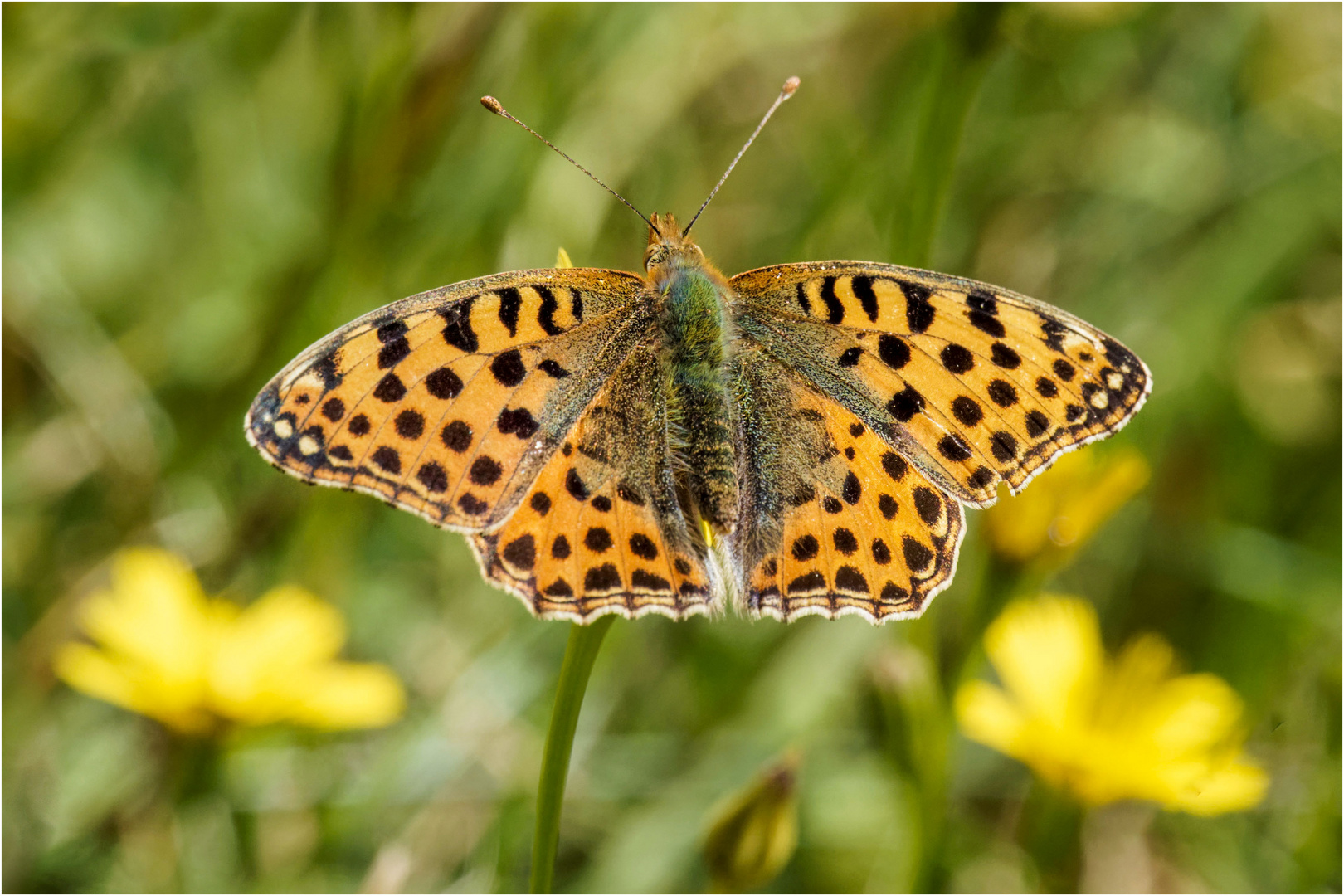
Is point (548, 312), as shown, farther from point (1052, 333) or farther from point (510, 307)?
point (1052, 333)

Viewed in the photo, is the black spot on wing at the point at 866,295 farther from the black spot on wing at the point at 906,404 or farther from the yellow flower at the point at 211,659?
the yellow flower at the point at 211,659

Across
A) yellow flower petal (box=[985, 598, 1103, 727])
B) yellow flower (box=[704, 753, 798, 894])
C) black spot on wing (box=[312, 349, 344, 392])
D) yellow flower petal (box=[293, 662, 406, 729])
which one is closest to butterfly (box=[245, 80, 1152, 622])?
black spot on wing (box=[312, 349, 344, 392])

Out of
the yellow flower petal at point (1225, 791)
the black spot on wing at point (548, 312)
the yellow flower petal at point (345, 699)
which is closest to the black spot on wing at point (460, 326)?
the black spot on wing at point (548, 312)

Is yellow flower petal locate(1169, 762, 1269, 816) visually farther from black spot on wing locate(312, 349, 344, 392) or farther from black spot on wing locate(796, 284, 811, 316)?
black spot on wing locate(312, 349, 344, 392)

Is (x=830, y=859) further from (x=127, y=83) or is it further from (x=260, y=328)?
(x=127, y=83)

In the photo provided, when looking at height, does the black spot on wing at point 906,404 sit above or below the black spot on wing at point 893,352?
below

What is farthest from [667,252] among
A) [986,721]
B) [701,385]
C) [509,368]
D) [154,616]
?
[154,616]
